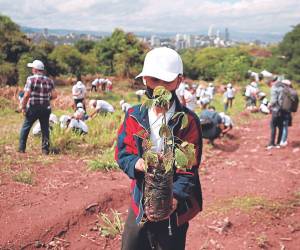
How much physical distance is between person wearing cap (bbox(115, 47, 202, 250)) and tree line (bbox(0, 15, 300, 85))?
56.5 ft

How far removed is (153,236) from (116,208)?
214 centimetres

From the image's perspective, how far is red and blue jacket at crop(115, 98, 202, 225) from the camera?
1.90m

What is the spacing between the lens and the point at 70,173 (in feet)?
17.1

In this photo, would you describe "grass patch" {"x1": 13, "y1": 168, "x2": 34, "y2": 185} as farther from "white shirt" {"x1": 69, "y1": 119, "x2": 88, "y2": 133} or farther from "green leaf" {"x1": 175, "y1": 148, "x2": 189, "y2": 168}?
"green leaf" {"x1": 175, "y1": 148, "x2": 189, "y2": 168}

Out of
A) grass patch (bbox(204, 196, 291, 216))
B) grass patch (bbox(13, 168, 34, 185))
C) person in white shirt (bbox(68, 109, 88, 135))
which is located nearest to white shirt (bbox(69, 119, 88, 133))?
person in white shirt (bbox(68, 109, 88, 135))

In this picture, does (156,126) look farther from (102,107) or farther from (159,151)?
(102,107)

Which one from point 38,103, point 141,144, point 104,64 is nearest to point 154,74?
point 141,144

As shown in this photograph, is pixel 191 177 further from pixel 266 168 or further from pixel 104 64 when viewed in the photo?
pixel 104 64

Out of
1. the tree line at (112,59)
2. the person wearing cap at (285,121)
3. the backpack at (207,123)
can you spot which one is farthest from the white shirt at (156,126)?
the tree line at (112,59)

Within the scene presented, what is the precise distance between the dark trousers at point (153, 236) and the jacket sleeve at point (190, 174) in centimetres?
15

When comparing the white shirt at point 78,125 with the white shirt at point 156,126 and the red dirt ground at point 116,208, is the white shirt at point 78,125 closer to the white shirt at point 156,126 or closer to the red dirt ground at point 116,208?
the red dirt ground at point 116,208

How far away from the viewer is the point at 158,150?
1930 mm

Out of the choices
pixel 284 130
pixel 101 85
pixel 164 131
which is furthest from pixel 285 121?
pixel 101 85

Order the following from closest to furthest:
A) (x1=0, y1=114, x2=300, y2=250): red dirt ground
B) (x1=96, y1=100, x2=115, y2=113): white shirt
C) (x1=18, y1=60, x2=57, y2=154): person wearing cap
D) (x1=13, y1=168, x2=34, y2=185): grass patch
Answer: (x1=0, y1=114, x2=300, y2=250): red dirt ground → (x1=13, y1=168, x2=34, y2=185): grass patch → (x1=18, y1=60, x2=57, y2=154): person wearing cap → (x1=96, y1=100, x2=115, y2=113): white shirt
